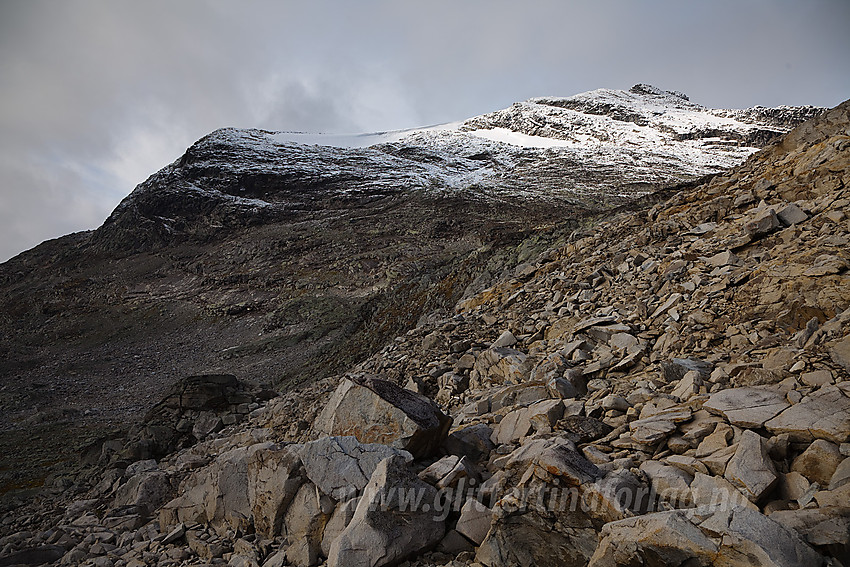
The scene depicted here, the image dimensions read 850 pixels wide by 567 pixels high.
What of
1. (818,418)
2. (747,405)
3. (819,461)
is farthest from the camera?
(747,405)

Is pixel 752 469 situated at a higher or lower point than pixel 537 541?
higher

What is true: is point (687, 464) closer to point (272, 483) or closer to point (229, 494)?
point (272, 483)

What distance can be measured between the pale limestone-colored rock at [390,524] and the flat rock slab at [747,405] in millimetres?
2574

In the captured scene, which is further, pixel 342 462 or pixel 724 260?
pixel 724 260

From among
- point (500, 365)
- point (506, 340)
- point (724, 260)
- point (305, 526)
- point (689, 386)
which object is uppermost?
point (724, 260)

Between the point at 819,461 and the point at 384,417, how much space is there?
12.5ft

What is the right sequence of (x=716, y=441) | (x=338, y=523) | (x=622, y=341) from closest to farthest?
(x=716, y=441) → (x=338, y=523) → (x=622, y=341)

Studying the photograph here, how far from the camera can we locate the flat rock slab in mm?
3590

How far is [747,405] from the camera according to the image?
376 cm

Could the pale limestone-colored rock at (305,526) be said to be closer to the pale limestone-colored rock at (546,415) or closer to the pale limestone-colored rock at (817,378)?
the pale limestone-colored rock at (546,415)

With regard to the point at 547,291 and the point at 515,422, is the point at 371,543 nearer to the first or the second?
the point at 515,422

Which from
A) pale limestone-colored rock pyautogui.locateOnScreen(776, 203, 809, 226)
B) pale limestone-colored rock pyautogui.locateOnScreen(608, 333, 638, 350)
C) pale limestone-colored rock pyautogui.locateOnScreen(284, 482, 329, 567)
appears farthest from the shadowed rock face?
pale limestone-colored rock pyautogui.locateOnScreen(284, 482, 329, 567)

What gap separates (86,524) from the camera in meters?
7.16

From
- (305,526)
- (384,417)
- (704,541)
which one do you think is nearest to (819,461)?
(704,541)
